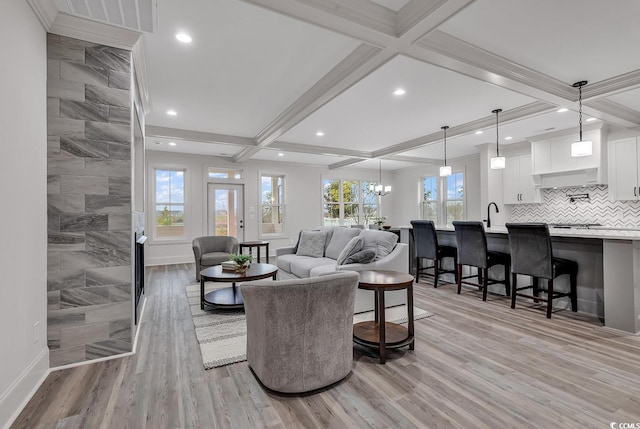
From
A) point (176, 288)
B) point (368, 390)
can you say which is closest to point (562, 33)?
point (368, 390)

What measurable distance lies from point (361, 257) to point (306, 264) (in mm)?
1028

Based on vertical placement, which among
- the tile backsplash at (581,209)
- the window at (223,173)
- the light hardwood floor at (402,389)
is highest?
the window at (223,173)

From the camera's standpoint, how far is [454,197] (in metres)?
8.58

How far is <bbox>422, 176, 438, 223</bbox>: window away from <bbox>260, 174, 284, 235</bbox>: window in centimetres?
433

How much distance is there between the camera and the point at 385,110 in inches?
180

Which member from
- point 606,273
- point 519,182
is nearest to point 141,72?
point 606,273

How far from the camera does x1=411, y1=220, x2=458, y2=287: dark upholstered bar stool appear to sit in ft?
15.6

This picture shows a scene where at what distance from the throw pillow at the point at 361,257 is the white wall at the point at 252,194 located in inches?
203

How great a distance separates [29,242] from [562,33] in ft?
14.4

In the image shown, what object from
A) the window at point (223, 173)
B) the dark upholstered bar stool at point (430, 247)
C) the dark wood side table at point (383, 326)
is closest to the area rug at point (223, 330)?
the dark wood side table at point (383, 326)

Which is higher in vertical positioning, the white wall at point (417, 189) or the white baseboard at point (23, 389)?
the white wall at point (417, 189)

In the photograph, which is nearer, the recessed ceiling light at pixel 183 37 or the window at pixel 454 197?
the recessed ceiling light at pixel 183 37

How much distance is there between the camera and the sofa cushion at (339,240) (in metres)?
4.54

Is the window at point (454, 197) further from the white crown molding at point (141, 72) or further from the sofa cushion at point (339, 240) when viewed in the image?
the white crown molding at point (141, 72)
